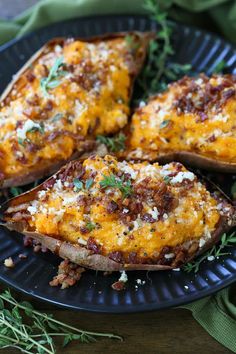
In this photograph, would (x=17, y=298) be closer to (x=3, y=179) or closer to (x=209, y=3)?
(x=3, y=179)

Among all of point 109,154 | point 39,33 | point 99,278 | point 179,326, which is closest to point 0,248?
point 99,278

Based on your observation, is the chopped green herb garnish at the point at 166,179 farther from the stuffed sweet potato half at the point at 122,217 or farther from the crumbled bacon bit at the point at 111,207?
the crumbled bacon bit at the point at 111,207

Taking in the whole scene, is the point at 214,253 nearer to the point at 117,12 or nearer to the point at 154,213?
the point at 154,213

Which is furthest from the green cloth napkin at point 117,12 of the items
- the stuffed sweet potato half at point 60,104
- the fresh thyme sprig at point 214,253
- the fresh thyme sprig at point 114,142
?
the fresh thyme sprig at point 214,253

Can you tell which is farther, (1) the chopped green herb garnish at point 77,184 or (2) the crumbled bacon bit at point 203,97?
(2) the crumbled bacon bit at point 203,97

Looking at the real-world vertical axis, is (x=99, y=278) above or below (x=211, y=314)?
above

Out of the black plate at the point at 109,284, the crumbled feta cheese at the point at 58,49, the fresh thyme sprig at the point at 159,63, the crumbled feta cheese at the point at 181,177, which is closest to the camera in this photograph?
the black plate at the point at 109,284

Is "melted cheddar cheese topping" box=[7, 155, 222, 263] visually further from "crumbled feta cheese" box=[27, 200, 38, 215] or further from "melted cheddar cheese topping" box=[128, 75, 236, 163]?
"melted cheddar cheese topping" box=[128, 75, 236, 163]
